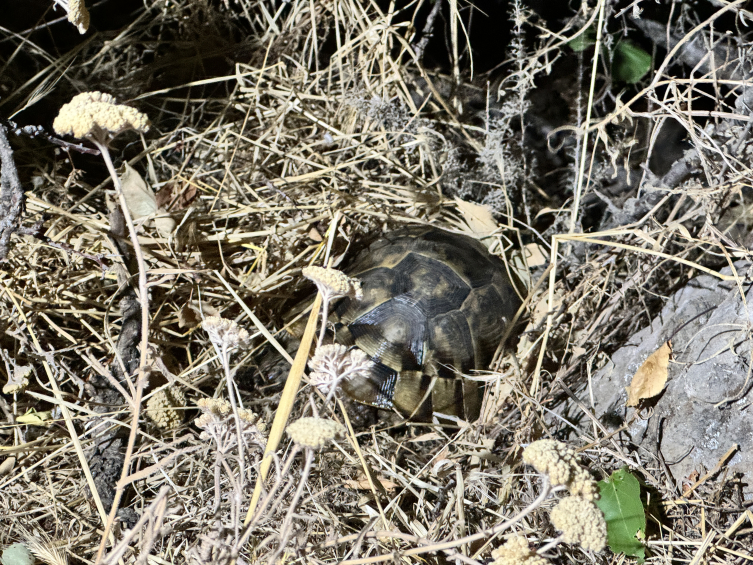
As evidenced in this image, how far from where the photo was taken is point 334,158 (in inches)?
93.0

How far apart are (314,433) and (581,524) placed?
50 centimetres

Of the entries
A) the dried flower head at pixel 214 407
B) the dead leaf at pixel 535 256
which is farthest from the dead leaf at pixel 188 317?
the dead leaf at pixel 535 256

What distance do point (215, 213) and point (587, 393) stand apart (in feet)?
4.79

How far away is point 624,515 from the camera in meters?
1.43

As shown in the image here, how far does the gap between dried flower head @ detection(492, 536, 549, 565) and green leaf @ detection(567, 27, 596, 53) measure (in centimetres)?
170

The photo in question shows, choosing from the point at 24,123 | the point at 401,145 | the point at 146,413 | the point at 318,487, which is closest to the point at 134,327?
the point at 146,413

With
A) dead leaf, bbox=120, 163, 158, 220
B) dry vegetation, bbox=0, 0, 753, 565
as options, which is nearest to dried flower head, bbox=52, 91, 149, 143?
dry vegetation, bbox=0, 0, 753, 565

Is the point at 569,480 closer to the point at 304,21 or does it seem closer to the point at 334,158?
the point at 334,158

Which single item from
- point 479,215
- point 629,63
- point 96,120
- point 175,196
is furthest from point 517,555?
point 629,63

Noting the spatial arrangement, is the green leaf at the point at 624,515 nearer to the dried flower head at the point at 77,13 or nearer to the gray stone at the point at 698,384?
the gray stone at the point at 698,384

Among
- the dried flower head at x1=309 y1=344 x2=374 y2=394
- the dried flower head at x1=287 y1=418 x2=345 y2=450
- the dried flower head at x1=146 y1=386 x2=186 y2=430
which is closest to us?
the dried flower head at x1=287 y1=418 x2=345 y2=450

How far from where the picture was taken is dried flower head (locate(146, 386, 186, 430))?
1.68 meters

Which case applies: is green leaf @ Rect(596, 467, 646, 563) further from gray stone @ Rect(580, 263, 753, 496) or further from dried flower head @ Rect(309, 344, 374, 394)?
dried flower head @ Rect(309, 344, 374, 394)

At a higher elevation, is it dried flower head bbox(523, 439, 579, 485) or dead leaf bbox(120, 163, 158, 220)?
dead leaf bbox(120, 163, 158, 220)
